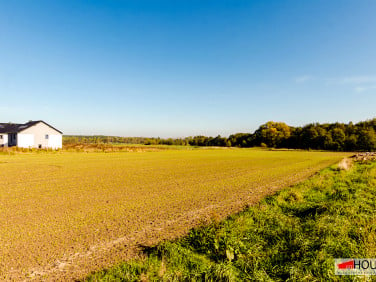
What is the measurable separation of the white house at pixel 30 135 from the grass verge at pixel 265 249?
55.5 meters

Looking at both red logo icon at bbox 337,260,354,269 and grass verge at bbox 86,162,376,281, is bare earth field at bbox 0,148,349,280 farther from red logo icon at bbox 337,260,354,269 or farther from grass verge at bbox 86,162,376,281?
red logo icon at bbox 337,260,354,269

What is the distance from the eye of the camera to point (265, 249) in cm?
521

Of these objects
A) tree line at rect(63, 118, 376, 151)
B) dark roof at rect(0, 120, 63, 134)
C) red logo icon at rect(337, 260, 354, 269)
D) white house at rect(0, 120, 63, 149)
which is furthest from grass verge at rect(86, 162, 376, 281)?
tree line at rect(63, 118, 376, 151)

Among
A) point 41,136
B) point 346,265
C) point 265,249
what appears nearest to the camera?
Answer: point 346,265

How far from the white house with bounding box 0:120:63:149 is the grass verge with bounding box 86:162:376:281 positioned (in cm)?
5555

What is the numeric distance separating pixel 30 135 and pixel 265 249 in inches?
2354

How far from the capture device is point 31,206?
29.2 feet

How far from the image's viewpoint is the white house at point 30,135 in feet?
156

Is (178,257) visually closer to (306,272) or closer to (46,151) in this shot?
(306,272)

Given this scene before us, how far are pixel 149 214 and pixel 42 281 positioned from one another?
426 cm

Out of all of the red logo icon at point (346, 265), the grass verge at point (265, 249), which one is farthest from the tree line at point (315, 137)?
the red logo icon at point (346, 265)

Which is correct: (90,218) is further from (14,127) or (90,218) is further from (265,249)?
(14,127)

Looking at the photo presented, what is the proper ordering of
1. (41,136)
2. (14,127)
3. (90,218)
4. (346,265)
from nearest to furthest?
1. (346,265)
2. (90,218)
3. (41,136)
4. (14,127)

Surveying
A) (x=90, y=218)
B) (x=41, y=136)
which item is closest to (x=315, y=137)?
(x=41, y=136)
